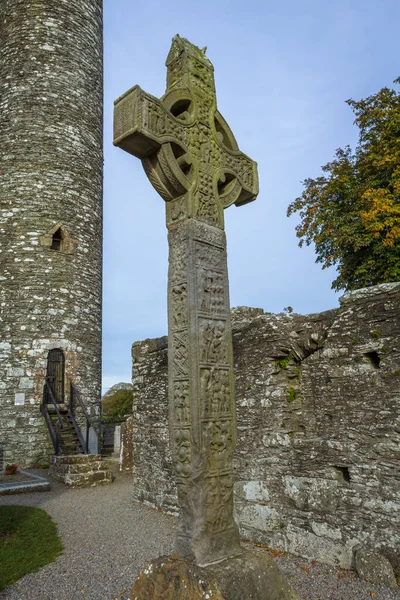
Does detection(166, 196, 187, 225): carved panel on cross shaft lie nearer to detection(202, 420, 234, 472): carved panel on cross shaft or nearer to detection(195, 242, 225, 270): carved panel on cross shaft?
detection(195, 242, 225, 270): carved panel on cross shaft

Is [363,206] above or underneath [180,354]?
above

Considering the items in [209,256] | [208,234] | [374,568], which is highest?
[208,234]

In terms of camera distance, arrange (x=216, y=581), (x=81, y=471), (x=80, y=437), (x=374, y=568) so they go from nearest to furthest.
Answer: (x=216, y=581)
(x=374, y=568)
(x=81, y=471)
(x=80, y=437)

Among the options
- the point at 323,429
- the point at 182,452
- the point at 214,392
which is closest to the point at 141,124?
the point at 214,392

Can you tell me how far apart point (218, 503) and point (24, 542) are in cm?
390

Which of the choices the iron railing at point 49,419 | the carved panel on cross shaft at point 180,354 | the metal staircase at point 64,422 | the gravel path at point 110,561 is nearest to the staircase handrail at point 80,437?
the metal staircase at point 64,422

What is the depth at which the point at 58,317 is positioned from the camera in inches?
530

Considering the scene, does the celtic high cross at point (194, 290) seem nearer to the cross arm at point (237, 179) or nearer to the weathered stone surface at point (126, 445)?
the cross arm at point (237, 179)

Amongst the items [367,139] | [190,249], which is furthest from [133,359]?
[367,139]

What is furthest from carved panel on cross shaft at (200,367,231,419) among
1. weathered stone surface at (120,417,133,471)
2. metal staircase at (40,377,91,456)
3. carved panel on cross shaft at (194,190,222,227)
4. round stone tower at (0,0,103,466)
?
round stone tower at (0,0,103,466)

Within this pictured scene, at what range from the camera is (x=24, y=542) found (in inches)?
236

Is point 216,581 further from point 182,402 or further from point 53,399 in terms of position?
point 53,399

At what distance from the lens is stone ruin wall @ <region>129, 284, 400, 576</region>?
467 centimetres

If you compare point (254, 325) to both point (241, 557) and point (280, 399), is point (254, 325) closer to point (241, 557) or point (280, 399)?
point (280, 399)
